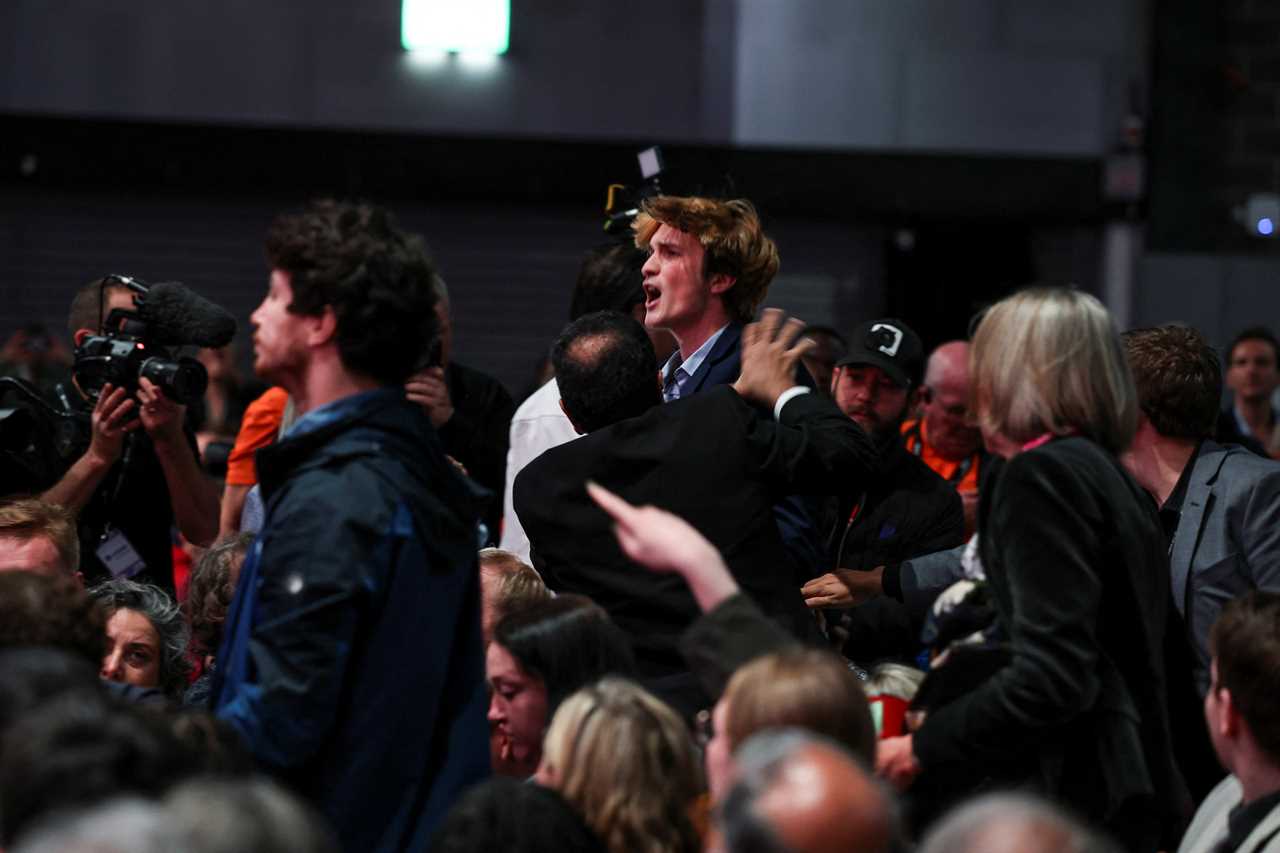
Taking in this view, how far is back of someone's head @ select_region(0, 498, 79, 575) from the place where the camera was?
13.7 feet

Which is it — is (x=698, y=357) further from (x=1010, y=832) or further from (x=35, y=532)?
(x=1010, y=832)

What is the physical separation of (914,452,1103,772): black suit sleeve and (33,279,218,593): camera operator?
2520 millimetres

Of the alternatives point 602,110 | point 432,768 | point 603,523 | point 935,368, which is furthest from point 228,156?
point 432,768

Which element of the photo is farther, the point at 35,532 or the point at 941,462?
the point at 941,462

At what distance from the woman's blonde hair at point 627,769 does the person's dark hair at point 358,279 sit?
0.66 meters

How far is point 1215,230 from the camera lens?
1154 centimetres

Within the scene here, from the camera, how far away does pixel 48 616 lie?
114 inches

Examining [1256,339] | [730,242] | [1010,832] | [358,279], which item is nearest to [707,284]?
[730,242]

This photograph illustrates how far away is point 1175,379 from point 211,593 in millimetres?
2399

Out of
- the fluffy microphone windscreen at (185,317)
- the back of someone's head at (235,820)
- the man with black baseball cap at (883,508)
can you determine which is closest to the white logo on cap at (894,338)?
the man with black baseball cap at (883,508)

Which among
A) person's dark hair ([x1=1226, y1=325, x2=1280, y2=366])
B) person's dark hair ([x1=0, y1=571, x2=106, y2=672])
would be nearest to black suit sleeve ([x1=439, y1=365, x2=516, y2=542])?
person's dark hair ([x1=0, y1=571, x2=106, y2=672])

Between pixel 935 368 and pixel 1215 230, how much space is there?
5839 millimetres

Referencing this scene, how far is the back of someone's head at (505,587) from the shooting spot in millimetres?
4094

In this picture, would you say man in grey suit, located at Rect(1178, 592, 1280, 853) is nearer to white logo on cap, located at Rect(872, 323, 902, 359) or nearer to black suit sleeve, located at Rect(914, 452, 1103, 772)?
black suit sleeve, located at Rect(914, 452, 1103, 772)
